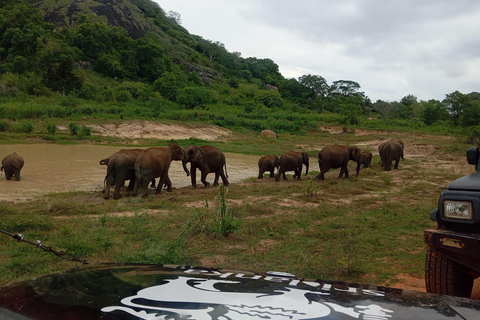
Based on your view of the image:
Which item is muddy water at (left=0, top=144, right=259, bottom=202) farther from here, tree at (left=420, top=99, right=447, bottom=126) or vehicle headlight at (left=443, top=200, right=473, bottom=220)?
tree at (left=420, top=99, right=447, bottom=126)

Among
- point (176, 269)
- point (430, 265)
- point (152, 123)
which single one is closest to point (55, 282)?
point (176, 269)

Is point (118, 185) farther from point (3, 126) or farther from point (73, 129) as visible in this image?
point (3, 126)

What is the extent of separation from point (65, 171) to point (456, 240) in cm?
1384

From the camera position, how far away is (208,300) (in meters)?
1.70

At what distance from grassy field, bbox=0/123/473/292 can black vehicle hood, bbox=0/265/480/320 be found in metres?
2.86

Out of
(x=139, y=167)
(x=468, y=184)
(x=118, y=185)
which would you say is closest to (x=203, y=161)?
(x=139, y=167)

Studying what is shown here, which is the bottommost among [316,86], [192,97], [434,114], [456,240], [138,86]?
[456,240]

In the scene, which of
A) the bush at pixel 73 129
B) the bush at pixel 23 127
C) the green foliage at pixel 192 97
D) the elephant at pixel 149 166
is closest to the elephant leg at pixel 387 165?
the elephant at pixel 149 166

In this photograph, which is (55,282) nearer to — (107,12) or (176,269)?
(176,269)

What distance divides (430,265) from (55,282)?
10.3 feet

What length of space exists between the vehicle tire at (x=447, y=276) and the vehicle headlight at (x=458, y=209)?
50 cm

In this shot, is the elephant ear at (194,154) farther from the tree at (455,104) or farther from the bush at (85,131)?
the tree at (455,104)

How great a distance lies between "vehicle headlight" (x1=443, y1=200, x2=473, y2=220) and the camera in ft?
9.96

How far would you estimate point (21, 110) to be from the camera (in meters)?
26.9
